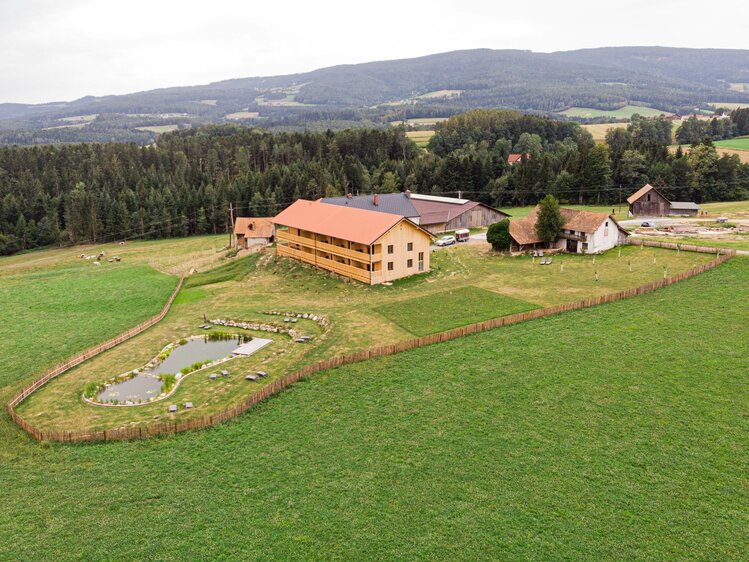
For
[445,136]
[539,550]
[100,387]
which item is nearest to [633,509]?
[539,550]

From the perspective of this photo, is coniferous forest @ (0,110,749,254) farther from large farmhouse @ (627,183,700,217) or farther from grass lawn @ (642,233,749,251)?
grass lawn @ (642,233,749,251)

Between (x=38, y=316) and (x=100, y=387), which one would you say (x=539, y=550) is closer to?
(x=100, y=387)

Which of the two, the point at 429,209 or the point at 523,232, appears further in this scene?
the point at 429,209

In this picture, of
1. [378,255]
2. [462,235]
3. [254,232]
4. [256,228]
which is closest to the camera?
[378,255]

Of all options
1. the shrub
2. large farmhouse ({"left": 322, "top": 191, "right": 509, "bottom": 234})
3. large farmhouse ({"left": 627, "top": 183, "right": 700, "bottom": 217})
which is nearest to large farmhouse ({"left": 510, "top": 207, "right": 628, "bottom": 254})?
the shrub

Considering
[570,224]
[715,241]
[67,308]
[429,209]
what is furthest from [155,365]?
[715,241]

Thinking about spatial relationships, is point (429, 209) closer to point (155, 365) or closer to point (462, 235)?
point (462, 235)

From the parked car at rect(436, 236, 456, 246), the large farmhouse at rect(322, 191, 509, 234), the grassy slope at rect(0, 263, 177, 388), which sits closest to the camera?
the grassy slope at rect(0, 263, 177, 388)
